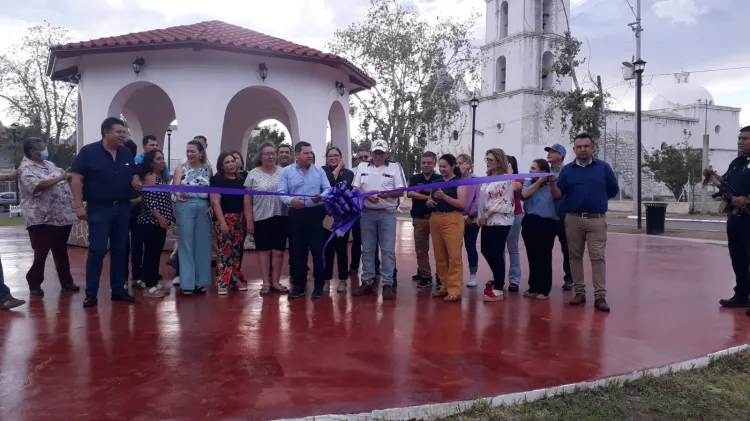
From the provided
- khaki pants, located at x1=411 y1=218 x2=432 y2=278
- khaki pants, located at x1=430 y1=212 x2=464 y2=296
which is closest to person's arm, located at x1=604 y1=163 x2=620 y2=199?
khaki pants, located at x1=430 y1=212 x2=464 y2=296

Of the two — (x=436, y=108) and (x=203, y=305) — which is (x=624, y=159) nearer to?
(x=436, y=108)

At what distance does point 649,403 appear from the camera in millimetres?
3357

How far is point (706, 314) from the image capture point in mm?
5590

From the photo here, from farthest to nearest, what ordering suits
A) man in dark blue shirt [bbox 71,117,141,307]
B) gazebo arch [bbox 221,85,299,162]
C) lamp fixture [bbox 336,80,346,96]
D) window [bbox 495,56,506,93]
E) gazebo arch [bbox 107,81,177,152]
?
window [bbox 495,56,506,93]
gazebo arch [bbox 221,85,299,162]
gazebo arch [bbox 107,81,177,152]
lamp fixture [bbox 336,80,346,96]
man in dark blue shirt [bbox 71,117,141,307]

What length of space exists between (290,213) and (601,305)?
348 cm

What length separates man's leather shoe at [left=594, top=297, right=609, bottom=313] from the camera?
221 inches

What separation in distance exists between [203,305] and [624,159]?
157ft

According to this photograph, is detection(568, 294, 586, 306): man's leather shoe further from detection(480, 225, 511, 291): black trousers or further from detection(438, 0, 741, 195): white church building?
detection(438, 0, 741, 195): white church building

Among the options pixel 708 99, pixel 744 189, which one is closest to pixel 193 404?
pixel 744 189

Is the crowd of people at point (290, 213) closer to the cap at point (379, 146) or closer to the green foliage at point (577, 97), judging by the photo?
the cap at point (379, 146)

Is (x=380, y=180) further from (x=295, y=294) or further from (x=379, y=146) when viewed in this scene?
(x=295, y=294)

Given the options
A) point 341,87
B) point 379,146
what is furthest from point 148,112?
point 379,146

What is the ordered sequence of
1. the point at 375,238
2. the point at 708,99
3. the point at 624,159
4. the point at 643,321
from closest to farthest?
the point at 643,321 < the point at 375,238 < the point at 624,159 < the point at 708,99

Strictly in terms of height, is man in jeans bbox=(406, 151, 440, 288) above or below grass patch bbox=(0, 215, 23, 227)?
above
